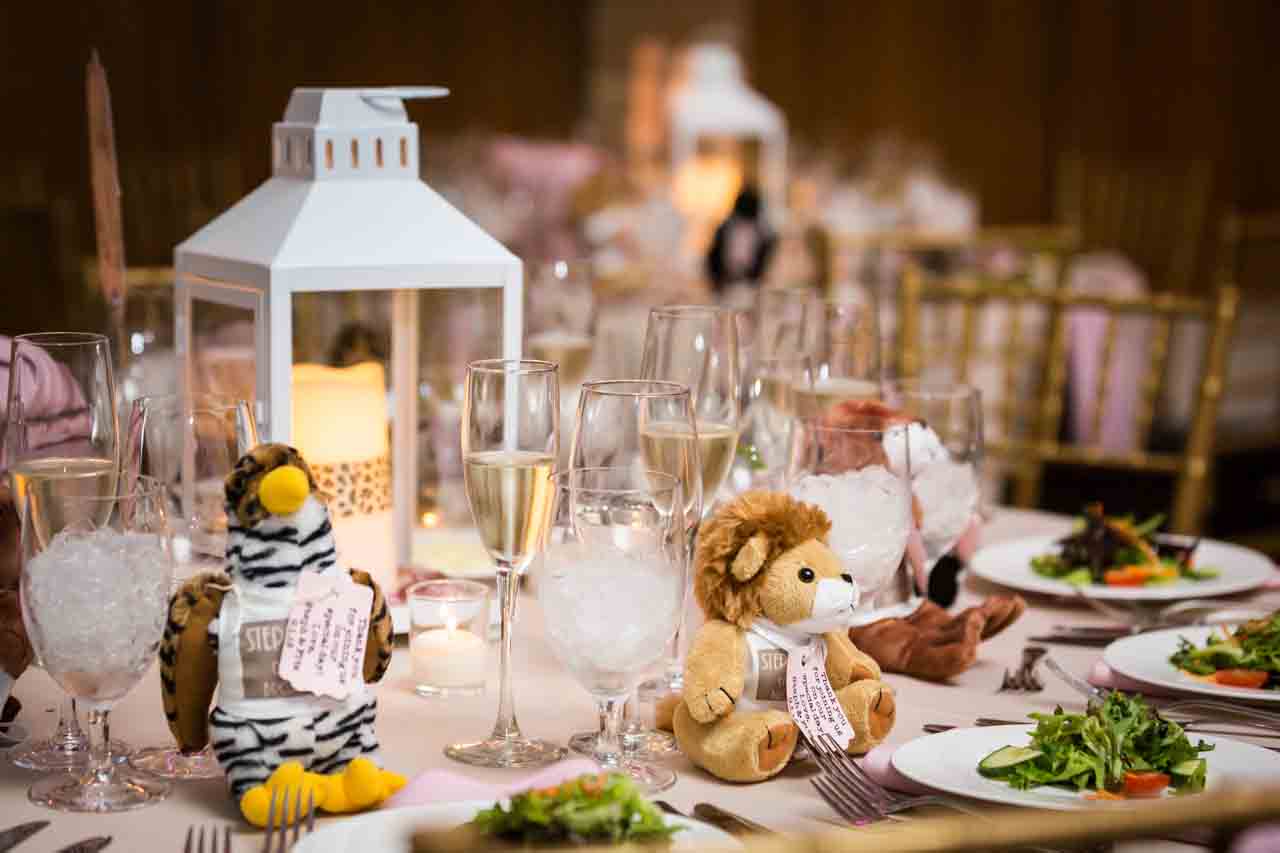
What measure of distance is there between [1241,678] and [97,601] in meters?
0.91

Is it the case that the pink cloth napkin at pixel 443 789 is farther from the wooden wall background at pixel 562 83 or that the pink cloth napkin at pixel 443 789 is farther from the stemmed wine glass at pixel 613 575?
the wooden wall background at pixel 562 83

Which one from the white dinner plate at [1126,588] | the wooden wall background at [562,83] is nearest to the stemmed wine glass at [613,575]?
the white dinner plate at [1126,588]

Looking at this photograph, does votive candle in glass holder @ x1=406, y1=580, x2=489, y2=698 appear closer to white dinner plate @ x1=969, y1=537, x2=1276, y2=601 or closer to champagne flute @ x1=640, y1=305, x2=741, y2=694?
champagne flute @ x1=640, y1=305, x2=741, y2=694

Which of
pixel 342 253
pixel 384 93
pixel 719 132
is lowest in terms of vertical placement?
pixel 342 253

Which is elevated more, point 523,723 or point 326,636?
point 326,636

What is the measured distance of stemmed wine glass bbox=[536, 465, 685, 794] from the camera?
1.00 metres

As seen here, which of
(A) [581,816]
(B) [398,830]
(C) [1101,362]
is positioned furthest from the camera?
(C) [1101,362]

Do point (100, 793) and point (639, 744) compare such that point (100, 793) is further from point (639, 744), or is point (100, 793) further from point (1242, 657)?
point (1242, 657)

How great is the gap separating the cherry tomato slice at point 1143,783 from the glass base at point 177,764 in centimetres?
62

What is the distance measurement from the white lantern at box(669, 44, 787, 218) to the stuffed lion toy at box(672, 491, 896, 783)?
13.3ft

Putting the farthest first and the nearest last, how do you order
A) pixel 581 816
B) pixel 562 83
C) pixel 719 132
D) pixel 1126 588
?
1. pixel 562 83
2. pixel 719 132
3. pixel 1126 588
4. pixel 581 816

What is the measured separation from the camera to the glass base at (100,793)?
1004 millimetres

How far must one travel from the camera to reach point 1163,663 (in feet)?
4.41

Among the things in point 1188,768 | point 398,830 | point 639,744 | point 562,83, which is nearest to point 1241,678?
point 1188,768
